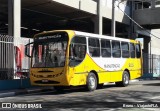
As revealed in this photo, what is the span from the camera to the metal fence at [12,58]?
1970cm

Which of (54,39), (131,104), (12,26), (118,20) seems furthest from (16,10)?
(118,20)

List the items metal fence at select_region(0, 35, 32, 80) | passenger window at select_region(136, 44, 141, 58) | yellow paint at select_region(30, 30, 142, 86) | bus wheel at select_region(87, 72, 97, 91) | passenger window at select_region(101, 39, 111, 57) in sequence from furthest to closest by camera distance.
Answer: passenger window at select_region(136, 44, 141, 58) → passenger window at select_region(101, 39, 111, 57) → metal fence at select_region(0, 35, 32, 80) → bus wheel at select_region(87, 72, 97, 91) → yellow paint at select_region(30, 30, 142, 86)

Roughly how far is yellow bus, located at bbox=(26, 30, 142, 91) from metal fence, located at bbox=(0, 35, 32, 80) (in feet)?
5.32

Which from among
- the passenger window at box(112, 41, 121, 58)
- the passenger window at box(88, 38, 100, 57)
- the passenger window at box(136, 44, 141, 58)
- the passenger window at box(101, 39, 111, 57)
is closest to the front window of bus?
the passenger window at box(88, 38, 100, 57)

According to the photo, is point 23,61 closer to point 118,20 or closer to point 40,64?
point 40,64

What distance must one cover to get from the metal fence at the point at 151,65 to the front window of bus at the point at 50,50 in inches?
855

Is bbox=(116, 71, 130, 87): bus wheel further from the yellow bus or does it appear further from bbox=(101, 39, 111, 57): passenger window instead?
bbox=(101, 39, 111, 57): passenger window

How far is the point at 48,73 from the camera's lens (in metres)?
17.2

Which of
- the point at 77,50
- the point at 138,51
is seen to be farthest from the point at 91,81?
the point at 138,51

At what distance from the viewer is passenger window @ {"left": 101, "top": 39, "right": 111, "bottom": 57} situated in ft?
65.6

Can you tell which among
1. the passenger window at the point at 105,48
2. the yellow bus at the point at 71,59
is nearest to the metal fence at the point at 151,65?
the passenger window at the point at 105,48

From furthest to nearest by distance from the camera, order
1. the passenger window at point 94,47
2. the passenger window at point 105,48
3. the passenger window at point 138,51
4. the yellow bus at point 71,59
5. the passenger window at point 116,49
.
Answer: the passenger window at point 138,51
the passenger window at point 116,49
the passenger window at point 105,48
the passenger window at point 94,47
the yellow bus at point 71,59

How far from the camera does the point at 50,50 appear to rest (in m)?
17.6

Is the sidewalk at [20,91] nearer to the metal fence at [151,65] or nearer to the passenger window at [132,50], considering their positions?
the passenger window at [132,50]
